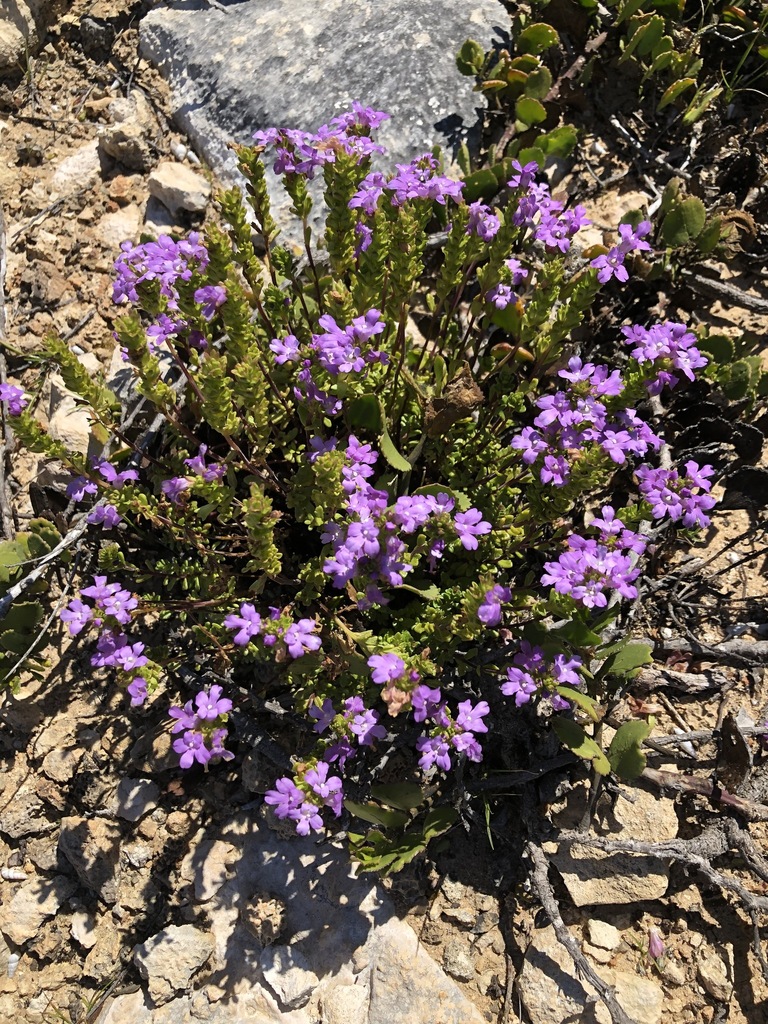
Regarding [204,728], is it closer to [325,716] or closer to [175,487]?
[325,716]

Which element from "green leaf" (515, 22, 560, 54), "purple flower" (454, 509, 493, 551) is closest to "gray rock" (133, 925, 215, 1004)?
"purple flower" (454, 509, 493, 551)

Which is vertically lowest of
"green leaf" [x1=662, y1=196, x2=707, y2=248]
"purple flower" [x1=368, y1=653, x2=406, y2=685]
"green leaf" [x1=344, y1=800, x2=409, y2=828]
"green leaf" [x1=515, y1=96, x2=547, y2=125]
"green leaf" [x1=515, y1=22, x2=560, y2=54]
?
"green leaf" [x1=344, y1=800, x2=409, y2=828]

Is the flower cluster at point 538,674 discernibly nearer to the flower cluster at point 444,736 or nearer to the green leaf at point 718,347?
the flower cluster at point 444,736

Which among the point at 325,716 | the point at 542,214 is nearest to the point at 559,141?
the point at 542,214

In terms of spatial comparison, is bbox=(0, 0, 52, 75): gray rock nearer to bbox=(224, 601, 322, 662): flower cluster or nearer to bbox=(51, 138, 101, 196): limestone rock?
bbox=(51, 138, 101, 196): limestone rock

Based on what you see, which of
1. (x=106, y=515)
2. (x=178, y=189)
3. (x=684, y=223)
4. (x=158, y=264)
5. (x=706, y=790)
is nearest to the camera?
(x=158, y=264)

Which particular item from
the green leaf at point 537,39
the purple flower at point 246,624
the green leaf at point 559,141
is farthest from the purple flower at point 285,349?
the green leaf at point 537,39
